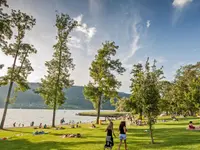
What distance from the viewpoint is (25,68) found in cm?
4247

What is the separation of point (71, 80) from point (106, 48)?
41.2ft

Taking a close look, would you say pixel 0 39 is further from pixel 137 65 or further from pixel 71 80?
pixel 137 65

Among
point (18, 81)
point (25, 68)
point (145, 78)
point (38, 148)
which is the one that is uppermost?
point (25, 68)

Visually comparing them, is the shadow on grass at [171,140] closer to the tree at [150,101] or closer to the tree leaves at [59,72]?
the tree at [150,101]

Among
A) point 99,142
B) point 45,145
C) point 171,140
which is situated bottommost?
point 45,145

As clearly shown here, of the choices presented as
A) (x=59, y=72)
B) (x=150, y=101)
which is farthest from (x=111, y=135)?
(x=59, y=72)

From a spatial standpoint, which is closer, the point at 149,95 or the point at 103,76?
the point at 149,95

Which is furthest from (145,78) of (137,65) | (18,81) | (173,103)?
(173,103)

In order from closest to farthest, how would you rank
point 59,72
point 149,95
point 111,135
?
point 111,135 < point 149,95 < point 59,72

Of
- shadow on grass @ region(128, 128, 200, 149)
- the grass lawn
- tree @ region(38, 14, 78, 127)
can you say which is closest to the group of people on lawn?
the grass lawn

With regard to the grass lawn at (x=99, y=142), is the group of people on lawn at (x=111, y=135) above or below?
above

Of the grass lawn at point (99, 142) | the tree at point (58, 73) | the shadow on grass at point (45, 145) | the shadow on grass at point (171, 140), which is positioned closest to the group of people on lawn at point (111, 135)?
the grass lawn at point (99, 142)

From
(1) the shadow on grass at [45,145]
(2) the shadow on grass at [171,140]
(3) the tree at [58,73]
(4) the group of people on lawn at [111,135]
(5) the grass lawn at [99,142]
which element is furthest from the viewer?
(3) the tree at [58,73]

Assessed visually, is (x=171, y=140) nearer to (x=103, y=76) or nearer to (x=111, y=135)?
(x=111, y=135)
